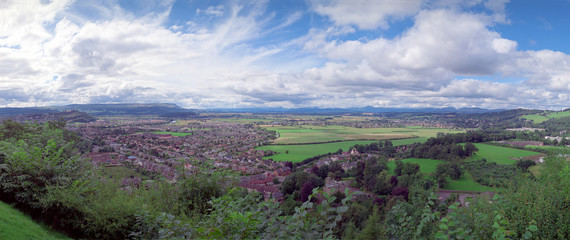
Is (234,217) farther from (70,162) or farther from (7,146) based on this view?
(7,146)

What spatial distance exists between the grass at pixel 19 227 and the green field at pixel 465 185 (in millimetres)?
39897

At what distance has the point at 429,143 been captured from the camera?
62.3 meters

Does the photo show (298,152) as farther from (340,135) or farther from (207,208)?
(207,208)

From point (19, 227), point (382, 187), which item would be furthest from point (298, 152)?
point (19, 227)

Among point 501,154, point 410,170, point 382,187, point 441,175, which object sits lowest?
point 382,187

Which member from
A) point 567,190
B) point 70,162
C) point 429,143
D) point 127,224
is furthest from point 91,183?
point 429,143

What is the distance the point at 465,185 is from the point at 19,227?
42.8 metres

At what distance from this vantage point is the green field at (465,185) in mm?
33250

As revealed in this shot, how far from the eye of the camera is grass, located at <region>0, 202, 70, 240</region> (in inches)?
244

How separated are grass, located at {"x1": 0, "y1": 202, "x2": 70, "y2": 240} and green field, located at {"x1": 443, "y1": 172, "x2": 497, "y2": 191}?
39897 mm

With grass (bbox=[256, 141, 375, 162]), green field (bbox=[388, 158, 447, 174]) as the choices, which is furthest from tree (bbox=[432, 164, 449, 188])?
grass (bbox=[256, 141, 375, 162])

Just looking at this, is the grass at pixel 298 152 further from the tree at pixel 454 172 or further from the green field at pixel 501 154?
the green field at pixel 501 154

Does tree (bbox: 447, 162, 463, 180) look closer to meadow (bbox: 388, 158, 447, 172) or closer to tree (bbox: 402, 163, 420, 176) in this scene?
meadow (bbox: 388, 158, 447, 172)

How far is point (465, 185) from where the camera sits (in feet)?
115
